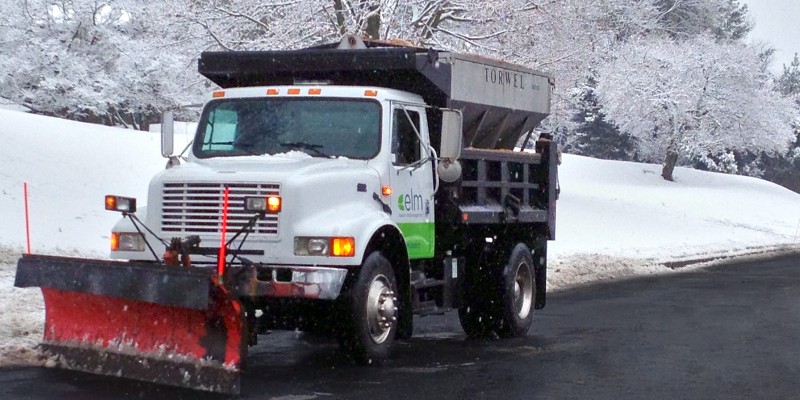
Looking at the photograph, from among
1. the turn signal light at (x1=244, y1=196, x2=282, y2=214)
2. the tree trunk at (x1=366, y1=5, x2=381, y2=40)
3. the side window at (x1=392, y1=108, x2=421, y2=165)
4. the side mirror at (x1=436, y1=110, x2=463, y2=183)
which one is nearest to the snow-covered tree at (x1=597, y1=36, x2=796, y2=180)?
the tree trunk at (x1=366, y1=5, x2=381, y2=40)

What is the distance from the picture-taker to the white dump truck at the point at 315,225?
922cm

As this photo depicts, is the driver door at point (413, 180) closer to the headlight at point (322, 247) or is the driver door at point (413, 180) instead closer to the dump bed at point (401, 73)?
the dump bed at point (401, 73)

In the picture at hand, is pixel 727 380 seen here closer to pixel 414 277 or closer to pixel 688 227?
pixel 414 277

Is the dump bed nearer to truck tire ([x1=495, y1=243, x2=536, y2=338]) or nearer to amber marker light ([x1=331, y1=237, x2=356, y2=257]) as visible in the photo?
truck tire ([x1=495, y1=243, x2=536, y2=338])

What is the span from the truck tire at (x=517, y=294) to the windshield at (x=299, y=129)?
286cm

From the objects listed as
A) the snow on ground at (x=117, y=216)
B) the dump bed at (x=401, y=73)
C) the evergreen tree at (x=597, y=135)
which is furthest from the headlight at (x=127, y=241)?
the evergreen tree at (x=597, y=135)

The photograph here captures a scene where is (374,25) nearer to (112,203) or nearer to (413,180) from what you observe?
(413,180)

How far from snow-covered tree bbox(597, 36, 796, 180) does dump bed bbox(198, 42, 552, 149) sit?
42.4 m

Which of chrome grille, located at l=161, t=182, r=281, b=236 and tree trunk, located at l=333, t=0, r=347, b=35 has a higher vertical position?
tree trunk, located at l=333, t=0, r=347, b=35

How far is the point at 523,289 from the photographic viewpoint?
14.0 m

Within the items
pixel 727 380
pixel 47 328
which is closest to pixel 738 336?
pixel 727 380

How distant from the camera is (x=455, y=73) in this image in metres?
12.2

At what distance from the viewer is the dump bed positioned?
1171cm

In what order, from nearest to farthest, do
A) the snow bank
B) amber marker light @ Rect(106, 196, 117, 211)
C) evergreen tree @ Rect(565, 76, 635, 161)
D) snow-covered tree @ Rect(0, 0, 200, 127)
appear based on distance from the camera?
amber marker light @ Rect(106, 196, 117, 211)
the snow bank
snow-covered tree @ Rect(0, 0, 200, 127)
evergreen tree @ Rect(565, 76, 635, 161)
